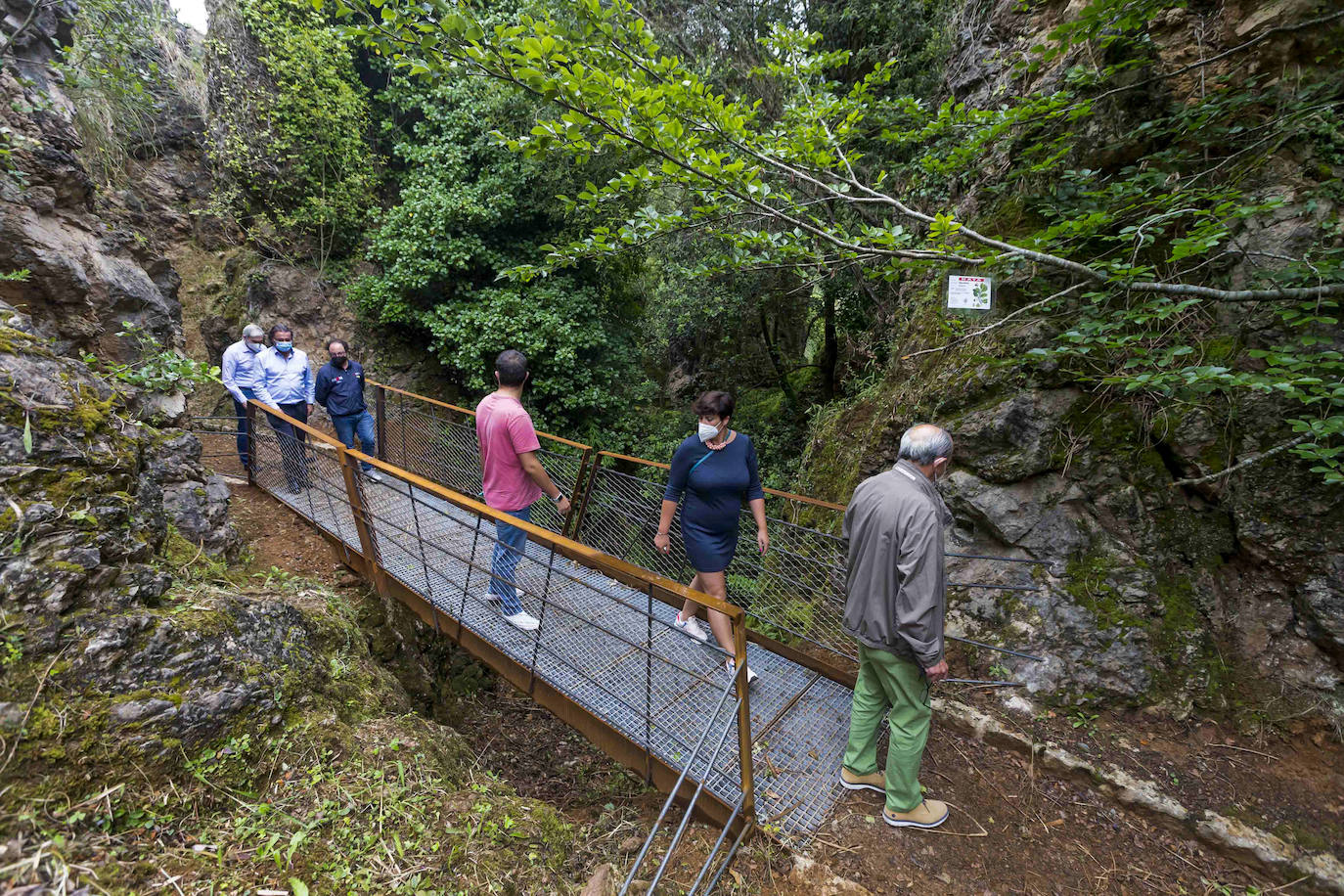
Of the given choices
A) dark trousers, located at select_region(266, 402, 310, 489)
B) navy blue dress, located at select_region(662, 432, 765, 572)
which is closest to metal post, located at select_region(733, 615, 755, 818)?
navy blue dress, located at select_region(662, 432, 765, 572)

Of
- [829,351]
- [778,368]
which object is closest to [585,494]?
[829,351]

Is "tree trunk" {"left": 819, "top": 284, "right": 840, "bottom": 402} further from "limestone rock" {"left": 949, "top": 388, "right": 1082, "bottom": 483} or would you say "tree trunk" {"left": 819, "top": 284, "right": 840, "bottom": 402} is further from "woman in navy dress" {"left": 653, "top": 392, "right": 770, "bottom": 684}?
"woman in navy dress" {"left": 653, "top": 392, "right": 770, "bottom": 684}

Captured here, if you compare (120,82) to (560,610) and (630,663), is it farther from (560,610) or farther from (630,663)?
(630,663)

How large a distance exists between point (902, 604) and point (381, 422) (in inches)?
222

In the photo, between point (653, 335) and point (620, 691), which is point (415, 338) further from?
point (620, 691)

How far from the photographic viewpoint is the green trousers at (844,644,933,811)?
7.56 ft

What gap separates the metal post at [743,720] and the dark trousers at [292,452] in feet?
13.5

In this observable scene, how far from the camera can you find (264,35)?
759 centimetres

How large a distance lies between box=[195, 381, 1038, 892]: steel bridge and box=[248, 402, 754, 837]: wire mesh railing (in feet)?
0.04

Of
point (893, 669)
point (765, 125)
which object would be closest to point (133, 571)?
point (893, 669)

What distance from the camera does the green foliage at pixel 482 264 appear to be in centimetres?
757

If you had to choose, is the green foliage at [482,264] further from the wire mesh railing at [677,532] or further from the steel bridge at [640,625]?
the steel bridge at [640,625]

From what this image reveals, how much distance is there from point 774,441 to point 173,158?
10641 millimetres

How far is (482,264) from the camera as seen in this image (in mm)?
8078
